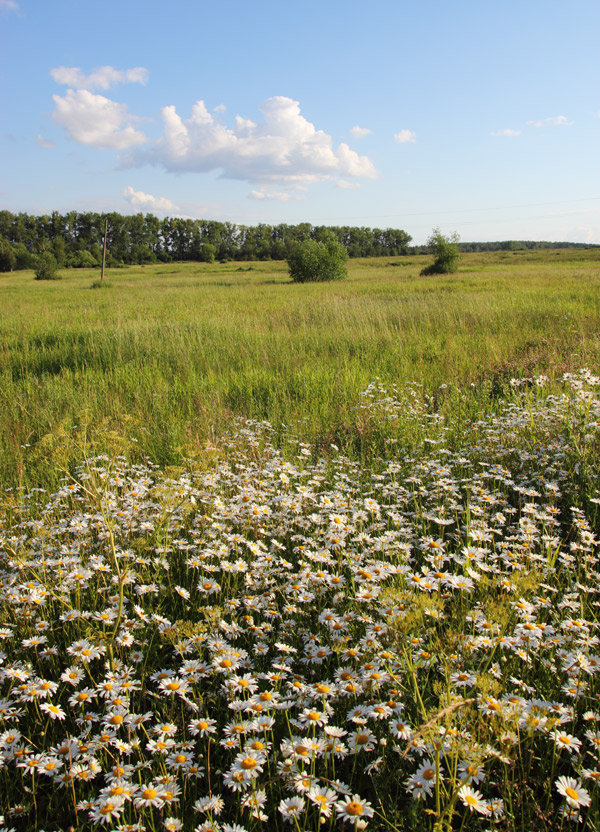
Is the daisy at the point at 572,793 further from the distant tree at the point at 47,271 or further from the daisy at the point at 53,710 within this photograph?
the distant tree at the point at 47,271

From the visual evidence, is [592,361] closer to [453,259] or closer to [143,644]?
[143,644]

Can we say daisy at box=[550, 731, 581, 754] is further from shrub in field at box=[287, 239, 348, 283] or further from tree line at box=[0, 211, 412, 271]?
tree line at box=[0, 211, 412, 271]

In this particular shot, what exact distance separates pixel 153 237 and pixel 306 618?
4791 inches

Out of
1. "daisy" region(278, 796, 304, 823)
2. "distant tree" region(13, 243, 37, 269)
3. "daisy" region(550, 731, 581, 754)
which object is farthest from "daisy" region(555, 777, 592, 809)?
"distant tree" region(13, 243, 37, 269)

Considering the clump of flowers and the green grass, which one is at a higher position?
the green grass

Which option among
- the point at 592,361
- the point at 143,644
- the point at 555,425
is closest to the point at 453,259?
the point at 592,361

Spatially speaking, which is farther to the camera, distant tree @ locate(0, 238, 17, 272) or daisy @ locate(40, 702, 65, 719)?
distant tree @ locate(0, 238, 17, 272)

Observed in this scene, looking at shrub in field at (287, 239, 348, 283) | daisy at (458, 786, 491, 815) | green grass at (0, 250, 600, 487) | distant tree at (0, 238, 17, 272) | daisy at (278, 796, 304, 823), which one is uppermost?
distant tree at (0, 238, 17, 272)

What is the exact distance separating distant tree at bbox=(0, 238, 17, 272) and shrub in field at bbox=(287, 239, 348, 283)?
182 ft

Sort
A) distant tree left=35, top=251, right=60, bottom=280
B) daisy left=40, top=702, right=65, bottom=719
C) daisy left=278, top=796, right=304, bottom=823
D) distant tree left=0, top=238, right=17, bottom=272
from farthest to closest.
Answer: distant tree left=0, top=238, right=17, bottom=272
distant tree left=35, top=251, right=60, bottom=280
daisy left=40, top=702, right=65, bottom=719
daisy left=278, top=796, right=304, bottom=823

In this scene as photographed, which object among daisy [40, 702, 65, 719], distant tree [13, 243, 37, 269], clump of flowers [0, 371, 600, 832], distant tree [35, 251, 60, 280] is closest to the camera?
clump of flowers [0, 371, 600, 832]

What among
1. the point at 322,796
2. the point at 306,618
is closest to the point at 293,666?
the point at 306,618

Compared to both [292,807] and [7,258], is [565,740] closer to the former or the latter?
[292,807]

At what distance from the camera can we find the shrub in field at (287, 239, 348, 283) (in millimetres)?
42375
